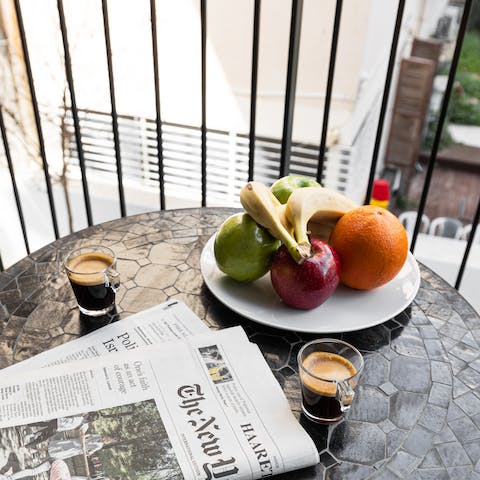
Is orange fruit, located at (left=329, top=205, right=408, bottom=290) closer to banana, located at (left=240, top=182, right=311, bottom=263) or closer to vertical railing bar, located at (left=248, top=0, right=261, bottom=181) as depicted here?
banana, located at (left=240, top=182, right=311, bottom=263)

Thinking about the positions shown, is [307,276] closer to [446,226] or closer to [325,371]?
[325,371]

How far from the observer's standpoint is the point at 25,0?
13.2 ft

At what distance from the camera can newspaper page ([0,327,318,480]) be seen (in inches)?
22.4

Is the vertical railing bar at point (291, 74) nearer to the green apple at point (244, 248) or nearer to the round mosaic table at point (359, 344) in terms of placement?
the round mosaic table at point (359, 344)

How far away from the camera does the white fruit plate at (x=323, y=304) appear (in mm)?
764

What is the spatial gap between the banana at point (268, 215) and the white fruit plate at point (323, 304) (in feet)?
0.30

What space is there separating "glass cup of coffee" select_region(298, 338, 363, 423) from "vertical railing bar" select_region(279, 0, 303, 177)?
0.65m

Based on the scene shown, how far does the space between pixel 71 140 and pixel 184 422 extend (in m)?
4.46

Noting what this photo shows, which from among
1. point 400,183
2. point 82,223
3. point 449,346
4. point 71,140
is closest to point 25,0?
point 71,140

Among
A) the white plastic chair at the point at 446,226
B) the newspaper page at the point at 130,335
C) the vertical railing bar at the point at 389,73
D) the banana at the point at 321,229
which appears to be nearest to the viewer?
the newspaper page at the point at 130,335

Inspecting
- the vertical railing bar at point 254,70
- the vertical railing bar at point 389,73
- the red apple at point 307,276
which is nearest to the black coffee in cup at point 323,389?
the red apple at point 307,276

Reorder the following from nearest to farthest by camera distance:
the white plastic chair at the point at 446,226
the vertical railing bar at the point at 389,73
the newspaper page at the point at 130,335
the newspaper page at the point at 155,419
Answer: the newspaper page at the point at 155,419 → the newspaper page at the point at 130,335 → the vertical railing bar at the point at 389,73 → the white plastic chair at the point at 446,226

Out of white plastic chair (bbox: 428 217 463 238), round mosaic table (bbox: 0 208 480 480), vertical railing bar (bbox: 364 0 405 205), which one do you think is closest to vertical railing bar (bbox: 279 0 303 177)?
vertical railing bar (bbox: 364 0 405 205)

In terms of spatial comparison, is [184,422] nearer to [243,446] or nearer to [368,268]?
[243,446]
